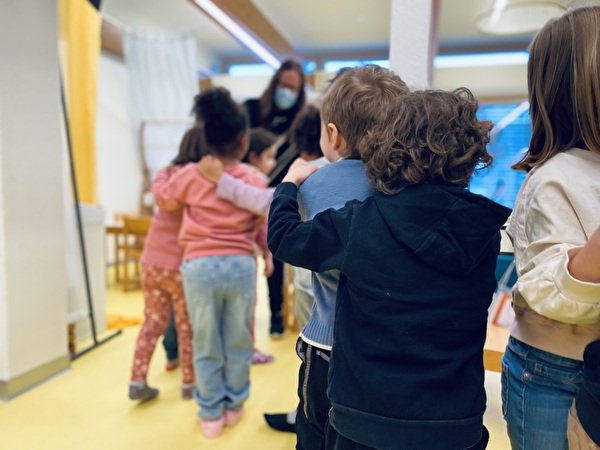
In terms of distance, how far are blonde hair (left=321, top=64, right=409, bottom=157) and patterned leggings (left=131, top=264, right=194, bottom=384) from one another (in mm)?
1199

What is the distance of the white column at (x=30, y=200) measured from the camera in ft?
5.93

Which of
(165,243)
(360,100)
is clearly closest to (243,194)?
(165,243)

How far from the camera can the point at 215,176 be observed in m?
1.61

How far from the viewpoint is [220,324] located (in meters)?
1.71

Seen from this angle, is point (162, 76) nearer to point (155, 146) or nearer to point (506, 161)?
point (155, 146)

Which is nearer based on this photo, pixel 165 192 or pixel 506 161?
pixel 506 161

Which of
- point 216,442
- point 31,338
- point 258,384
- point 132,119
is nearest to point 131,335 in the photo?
point 31,338

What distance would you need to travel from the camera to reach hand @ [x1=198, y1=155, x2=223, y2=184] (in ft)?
5.21

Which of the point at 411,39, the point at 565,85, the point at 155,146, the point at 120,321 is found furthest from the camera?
the point at 155,146

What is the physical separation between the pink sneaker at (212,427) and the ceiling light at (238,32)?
297cm

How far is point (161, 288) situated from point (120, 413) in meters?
Result: 0.53

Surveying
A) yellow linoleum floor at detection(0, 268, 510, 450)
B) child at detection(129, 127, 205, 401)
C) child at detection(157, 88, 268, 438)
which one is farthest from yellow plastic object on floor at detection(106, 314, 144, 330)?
child at detection(157, 88, 268, 438)

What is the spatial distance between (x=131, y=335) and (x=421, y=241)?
2.41 meters

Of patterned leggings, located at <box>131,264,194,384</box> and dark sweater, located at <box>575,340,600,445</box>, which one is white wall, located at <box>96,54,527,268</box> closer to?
patterned leggings, located at <box>131,264,194,384</box>
